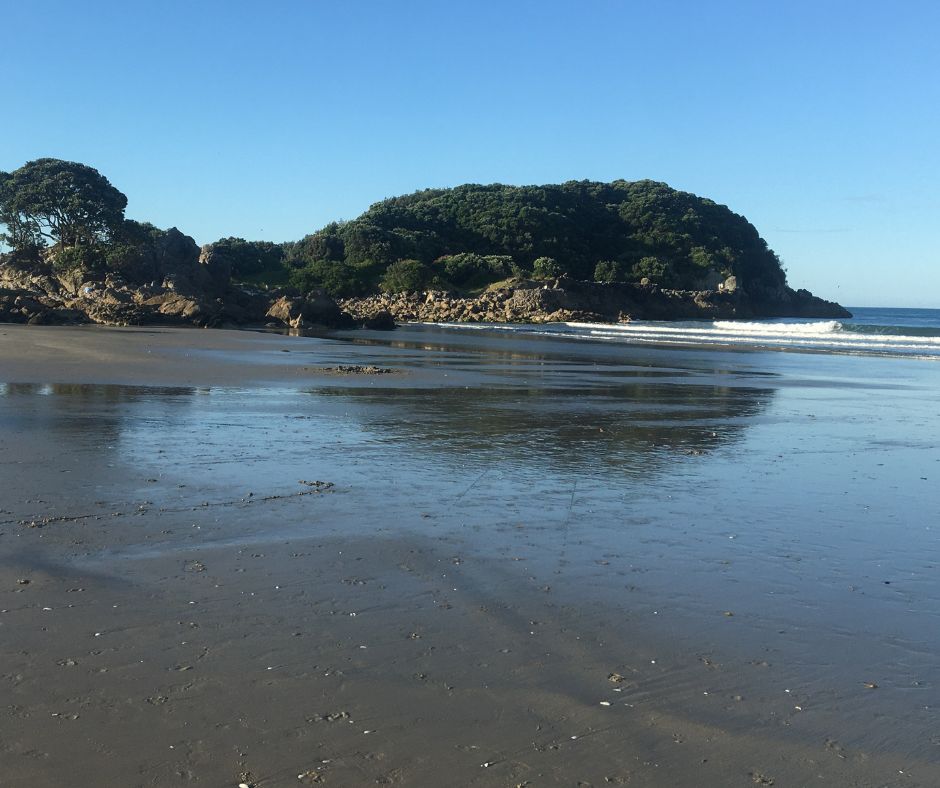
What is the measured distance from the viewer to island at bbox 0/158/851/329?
5019 cm

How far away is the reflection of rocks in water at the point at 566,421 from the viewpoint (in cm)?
1048

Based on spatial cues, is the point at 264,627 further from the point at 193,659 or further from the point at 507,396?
the point at 507,396

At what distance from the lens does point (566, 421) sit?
44.0 feet

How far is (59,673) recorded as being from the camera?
3.98 metres

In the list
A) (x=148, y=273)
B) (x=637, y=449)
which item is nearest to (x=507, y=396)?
(x=637, y=449)

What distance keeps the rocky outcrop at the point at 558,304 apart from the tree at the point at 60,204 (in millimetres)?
19967

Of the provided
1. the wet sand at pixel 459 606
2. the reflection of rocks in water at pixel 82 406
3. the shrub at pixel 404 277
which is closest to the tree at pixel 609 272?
the shrub at pixel 404 277

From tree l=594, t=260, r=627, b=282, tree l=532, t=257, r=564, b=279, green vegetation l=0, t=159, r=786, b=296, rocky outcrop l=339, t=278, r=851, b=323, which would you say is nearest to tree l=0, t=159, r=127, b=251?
green vegetation l=0, t=159, r=786, b=296

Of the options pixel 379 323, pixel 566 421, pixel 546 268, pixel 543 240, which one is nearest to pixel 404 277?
pixel 546 268

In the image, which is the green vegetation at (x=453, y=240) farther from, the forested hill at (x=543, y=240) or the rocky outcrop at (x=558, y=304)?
the rocky outcrop at (x=558, y=304)

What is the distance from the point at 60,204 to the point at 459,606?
6982 cm

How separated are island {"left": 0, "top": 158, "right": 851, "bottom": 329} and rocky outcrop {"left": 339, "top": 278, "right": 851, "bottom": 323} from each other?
220mm

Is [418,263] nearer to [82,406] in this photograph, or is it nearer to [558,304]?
[558,304]

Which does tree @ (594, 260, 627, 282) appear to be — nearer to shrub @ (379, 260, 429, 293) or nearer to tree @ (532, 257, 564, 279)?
tree @ (532, 257, 564, 279)
